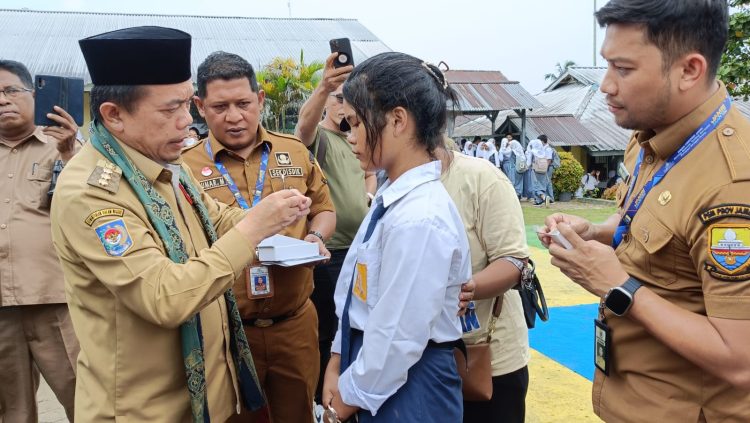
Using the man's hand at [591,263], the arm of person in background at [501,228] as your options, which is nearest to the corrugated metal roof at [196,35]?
the arm of person in background at [501,228]

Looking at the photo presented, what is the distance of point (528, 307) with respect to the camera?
2.71 metres

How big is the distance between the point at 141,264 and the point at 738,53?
34.0 ft

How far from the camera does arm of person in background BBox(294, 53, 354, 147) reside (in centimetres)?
323

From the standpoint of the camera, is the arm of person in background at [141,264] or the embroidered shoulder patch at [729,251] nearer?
the embroidered shoulder patch at [729,251]

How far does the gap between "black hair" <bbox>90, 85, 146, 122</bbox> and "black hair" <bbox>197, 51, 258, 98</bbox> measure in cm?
102

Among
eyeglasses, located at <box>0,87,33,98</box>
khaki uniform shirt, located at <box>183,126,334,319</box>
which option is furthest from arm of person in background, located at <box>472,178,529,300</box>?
eyeglasses, located at <box>0,87,33,98</box>

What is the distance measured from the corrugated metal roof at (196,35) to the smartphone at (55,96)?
16.5m

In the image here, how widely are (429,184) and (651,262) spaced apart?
0.71 meters

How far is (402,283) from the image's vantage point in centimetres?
171

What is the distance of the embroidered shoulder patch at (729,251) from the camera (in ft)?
4.72

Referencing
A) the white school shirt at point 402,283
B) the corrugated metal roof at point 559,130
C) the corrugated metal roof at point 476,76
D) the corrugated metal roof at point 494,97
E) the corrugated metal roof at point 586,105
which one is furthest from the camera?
the corrugated metal roof at point 476,76

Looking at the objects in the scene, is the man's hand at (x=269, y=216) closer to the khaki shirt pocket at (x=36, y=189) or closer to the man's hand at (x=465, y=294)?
the man's hand at (x=465, y=294)

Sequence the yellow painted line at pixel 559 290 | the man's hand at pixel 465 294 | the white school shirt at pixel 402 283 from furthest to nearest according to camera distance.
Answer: the yellow painted line at pixel 559 290
the man's hand at pixel 465 294
the white school shirt at pixel 402 283

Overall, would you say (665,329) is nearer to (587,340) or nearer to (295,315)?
(295,315)
